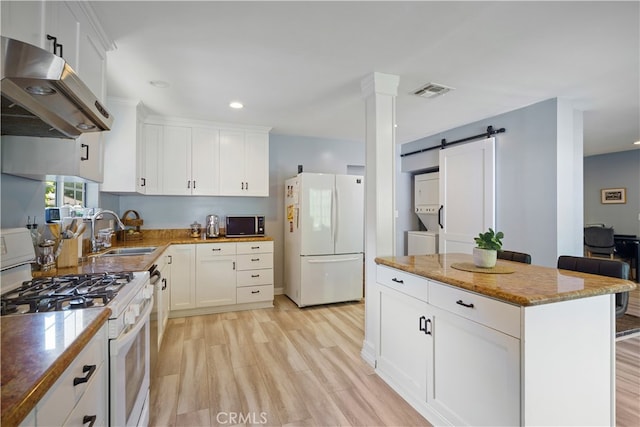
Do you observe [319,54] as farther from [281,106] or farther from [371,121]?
[281,106]

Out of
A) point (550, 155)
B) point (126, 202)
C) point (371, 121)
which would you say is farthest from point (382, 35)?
point (126, 202)

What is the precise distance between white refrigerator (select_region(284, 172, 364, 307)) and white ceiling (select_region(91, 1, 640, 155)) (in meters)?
0.98

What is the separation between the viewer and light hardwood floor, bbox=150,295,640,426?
6.20ft

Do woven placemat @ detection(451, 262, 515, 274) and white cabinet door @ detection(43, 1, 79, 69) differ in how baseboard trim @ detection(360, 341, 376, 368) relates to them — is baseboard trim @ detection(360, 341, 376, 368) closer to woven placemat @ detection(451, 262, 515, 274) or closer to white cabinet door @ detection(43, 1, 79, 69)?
woven placemat @ detection(451, 262, 515, 274)

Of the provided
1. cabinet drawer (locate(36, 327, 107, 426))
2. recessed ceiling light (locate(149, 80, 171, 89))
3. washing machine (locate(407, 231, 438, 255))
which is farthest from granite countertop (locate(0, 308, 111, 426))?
washing machine (locate(407, 231, 438, 255))

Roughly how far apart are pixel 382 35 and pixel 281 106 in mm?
1572

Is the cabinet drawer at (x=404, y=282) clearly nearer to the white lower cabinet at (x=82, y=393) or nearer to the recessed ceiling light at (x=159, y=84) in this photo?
the white lower cabinet at (x=82, y=393)

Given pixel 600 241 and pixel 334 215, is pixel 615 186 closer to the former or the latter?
pixel 600 241

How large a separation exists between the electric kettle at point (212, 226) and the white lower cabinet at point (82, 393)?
292cm

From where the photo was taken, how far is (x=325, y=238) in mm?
3986

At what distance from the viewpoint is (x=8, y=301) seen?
1237mm

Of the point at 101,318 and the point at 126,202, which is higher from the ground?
the point at 126,202

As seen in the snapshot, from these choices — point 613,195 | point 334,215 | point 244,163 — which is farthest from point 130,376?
point 613,195

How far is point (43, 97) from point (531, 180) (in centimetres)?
391
